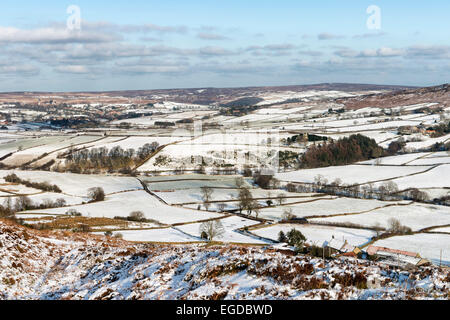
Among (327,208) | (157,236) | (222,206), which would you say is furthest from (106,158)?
(157,236)

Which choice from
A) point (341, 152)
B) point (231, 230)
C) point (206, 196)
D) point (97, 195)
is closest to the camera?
point (231, 230)

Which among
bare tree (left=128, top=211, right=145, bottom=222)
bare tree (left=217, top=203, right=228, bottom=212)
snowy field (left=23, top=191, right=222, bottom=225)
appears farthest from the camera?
bare tree (left=217, top=203, right=228, bottom=212)

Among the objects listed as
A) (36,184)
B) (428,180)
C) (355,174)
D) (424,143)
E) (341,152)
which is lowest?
(355,174)

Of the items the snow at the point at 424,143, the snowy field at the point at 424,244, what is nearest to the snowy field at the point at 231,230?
the snowy field at the point at 424,244

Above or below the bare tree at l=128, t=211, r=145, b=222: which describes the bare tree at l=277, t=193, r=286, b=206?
below

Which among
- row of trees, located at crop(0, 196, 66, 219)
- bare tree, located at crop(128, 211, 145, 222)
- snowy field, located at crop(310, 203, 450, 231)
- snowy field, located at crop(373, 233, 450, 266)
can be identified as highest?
row of trees, located at crop(0, 196, 66, 219)

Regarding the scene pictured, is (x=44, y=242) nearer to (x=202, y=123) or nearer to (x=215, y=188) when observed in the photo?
(x=215, y=188)

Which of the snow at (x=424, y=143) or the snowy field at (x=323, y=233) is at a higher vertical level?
the snow at (x=424, y=143)

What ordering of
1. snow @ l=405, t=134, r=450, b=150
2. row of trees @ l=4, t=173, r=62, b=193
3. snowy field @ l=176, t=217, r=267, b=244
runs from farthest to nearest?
snow @ l=405, t=134, r=450, b=150
row of trees @ l=4, t=173, r=62, b=193
snowy field @ l=176, t=217, r=267, b=244

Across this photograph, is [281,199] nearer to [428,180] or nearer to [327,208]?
[327,208]

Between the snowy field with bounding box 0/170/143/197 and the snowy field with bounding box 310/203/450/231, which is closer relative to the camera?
the snowy field with bounding box 310/203/450/231

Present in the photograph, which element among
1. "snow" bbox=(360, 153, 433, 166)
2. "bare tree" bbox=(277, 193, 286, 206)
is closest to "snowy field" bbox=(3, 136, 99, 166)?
"bare tree" bbox=(277, 193, 286, 206)

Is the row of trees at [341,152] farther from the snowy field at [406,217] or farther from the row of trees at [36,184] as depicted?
the row of trees at [36,184]

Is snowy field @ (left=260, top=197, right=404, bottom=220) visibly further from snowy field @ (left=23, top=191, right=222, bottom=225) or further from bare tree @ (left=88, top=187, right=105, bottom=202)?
bare tree @ (left=88, top=187, right=105, bottom=202)
